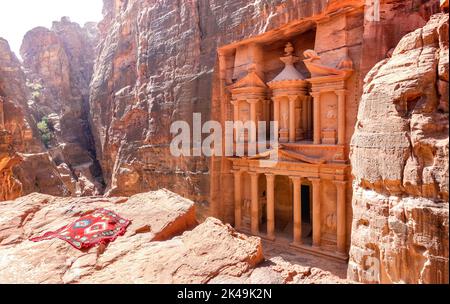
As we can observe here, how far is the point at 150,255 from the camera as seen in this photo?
206 inches

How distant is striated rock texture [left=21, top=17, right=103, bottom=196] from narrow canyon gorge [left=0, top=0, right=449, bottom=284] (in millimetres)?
689

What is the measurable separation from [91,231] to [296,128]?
33.8 ft

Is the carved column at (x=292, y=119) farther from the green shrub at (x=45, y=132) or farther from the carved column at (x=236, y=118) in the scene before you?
the green shrub at (x=45, y=132)

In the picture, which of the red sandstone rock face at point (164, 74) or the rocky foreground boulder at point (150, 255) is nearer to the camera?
the rocky foreground boulder at point (150, 255)

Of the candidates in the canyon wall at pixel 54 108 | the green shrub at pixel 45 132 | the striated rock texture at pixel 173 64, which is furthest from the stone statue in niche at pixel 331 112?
the green shrub at pixel 45 132

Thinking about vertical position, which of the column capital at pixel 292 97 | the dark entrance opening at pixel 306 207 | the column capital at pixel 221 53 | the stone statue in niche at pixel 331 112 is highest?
the column capital at pixel 221 53

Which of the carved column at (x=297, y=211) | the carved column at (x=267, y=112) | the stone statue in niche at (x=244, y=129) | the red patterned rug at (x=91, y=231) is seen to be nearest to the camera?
the red patterned rug at (x=91, y=231)

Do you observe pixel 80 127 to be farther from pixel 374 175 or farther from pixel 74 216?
pixel 374 175

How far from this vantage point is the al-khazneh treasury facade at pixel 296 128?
1220cm

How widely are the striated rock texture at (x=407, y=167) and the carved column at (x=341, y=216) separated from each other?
6.69 meters

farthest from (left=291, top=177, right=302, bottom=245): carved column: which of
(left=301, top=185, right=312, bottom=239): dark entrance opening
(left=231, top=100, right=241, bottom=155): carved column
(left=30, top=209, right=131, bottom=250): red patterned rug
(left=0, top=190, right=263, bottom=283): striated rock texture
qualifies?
(left=30, top=209, right=131, bottom=250): red patterned rug

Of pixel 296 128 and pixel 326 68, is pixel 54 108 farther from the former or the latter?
pixel 326 68

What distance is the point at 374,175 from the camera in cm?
532
